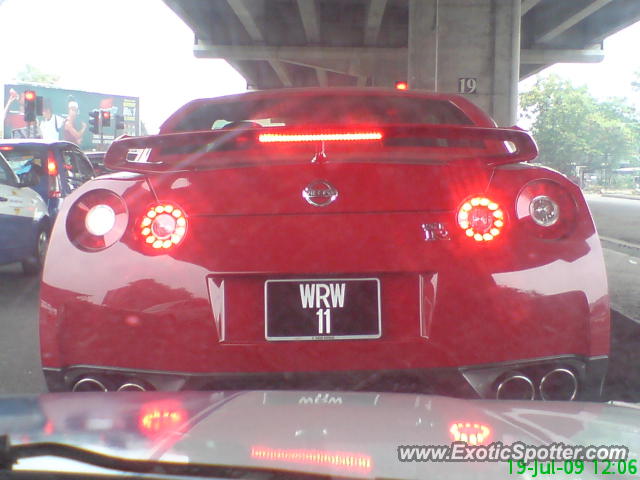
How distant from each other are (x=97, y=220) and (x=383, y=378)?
42.0 inches

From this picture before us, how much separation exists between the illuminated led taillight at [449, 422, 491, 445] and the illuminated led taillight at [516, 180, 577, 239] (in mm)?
1026

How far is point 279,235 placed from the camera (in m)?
2.71

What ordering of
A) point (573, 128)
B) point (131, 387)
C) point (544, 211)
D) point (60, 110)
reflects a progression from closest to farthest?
point (131, 387) → point (544, 211) → point (60, 110) → point (573, 128)

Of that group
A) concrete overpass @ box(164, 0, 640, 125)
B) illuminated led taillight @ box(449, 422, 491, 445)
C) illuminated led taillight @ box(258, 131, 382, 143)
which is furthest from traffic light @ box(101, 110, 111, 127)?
illuminated led taillight @ box(449, 422, 491, 445)

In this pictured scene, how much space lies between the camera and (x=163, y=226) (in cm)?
281

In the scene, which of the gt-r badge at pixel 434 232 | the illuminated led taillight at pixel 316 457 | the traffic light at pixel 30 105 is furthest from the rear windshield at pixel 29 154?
the traffic light at pixel 30 105

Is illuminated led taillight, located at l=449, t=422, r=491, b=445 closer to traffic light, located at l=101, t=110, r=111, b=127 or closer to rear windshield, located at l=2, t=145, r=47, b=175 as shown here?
rear windshield, located at l=2, t=145, r=47, b=175

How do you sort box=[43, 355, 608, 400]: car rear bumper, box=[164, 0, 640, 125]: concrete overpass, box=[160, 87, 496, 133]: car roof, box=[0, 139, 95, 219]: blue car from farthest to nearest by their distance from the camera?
box=[164, 0, 640, 125]: concrete overpass
box=[0, 139, 95, 219]: blue car
box=[160, 87, 496, 133]: car roof
box=[43, 355, 608, 400]: car rear bumper

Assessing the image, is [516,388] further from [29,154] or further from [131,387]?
[29,154]

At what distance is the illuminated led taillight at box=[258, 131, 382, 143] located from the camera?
2877 millimetres

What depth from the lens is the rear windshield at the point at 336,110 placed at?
407 centimetres

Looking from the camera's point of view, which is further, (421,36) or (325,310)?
(421,36)

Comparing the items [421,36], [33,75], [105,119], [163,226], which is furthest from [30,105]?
[33,75]

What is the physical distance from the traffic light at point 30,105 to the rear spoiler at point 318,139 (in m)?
23.6
